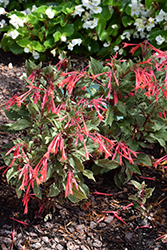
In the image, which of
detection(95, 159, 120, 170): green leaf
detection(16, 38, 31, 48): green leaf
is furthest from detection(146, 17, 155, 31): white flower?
detection(95, 159, 120, 170): green leaf

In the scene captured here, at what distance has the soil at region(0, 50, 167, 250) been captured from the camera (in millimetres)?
2062

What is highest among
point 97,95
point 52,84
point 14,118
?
point 52,84

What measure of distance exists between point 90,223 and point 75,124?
36.8 inches

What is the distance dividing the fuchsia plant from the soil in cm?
18

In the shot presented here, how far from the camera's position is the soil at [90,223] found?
206cm

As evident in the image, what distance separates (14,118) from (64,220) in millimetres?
870

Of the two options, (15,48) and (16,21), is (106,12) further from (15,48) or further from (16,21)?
(15,48)

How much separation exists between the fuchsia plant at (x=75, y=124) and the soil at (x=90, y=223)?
0.18 metres

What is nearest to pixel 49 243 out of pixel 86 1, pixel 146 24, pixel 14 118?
pixel 14 118

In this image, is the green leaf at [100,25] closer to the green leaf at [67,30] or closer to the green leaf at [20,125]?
the green leaf at [67,30]

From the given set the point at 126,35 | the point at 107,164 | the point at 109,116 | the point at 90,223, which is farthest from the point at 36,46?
the point at 90,223

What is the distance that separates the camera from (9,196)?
2.29 metres

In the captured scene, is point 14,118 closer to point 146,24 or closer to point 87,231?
point 87,231

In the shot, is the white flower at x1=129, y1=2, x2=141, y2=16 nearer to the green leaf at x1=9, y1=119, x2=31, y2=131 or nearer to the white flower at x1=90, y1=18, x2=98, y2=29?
the white flower at x1=90, y1=18, x2=98, y2=29
